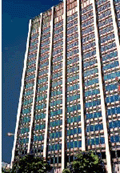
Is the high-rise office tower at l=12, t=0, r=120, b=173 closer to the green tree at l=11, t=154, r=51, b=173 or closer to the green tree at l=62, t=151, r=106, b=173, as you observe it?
the green tree at l=62, t=151, r=106, b=173

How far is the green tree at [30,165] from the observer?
48.8m

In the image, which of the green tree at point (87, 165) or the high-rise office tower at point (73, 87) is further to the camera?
the high-rise office tower at point (73, 87)

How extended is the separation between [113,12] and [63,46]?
21.4 meters

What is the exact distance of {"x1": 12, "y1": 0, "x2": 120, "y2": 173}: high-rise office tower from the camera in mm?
57500

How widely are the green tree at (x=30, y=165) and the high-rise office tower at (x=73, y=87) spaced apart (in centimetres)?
943

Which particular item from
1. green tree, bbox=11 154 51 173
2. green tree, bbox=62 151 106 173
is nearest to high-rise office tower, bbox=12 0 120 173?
green tree, bbox=62 151 106 173

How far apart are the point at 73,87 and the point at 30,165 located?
29.1 metres

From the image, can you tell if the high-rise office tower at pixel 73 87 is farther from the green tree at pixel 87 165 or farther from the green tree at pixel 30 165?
the green tree at pixel 30 165

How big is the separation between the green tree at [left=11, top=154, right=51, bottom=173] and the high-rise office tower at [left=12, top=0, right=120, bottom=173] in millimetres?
9429

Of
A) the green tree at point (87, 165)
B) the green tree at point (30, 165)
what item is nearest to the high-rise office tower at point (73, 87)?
the green tree at point (87, 165)

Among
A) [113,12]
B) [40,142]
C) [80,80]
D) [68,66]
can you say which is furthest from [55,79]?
→ [113,12]

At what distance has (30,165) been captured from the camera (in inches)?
1945

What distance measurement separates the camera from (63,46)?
3152 inches

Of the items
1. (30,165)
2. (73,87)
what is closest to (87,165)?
(30,165)
